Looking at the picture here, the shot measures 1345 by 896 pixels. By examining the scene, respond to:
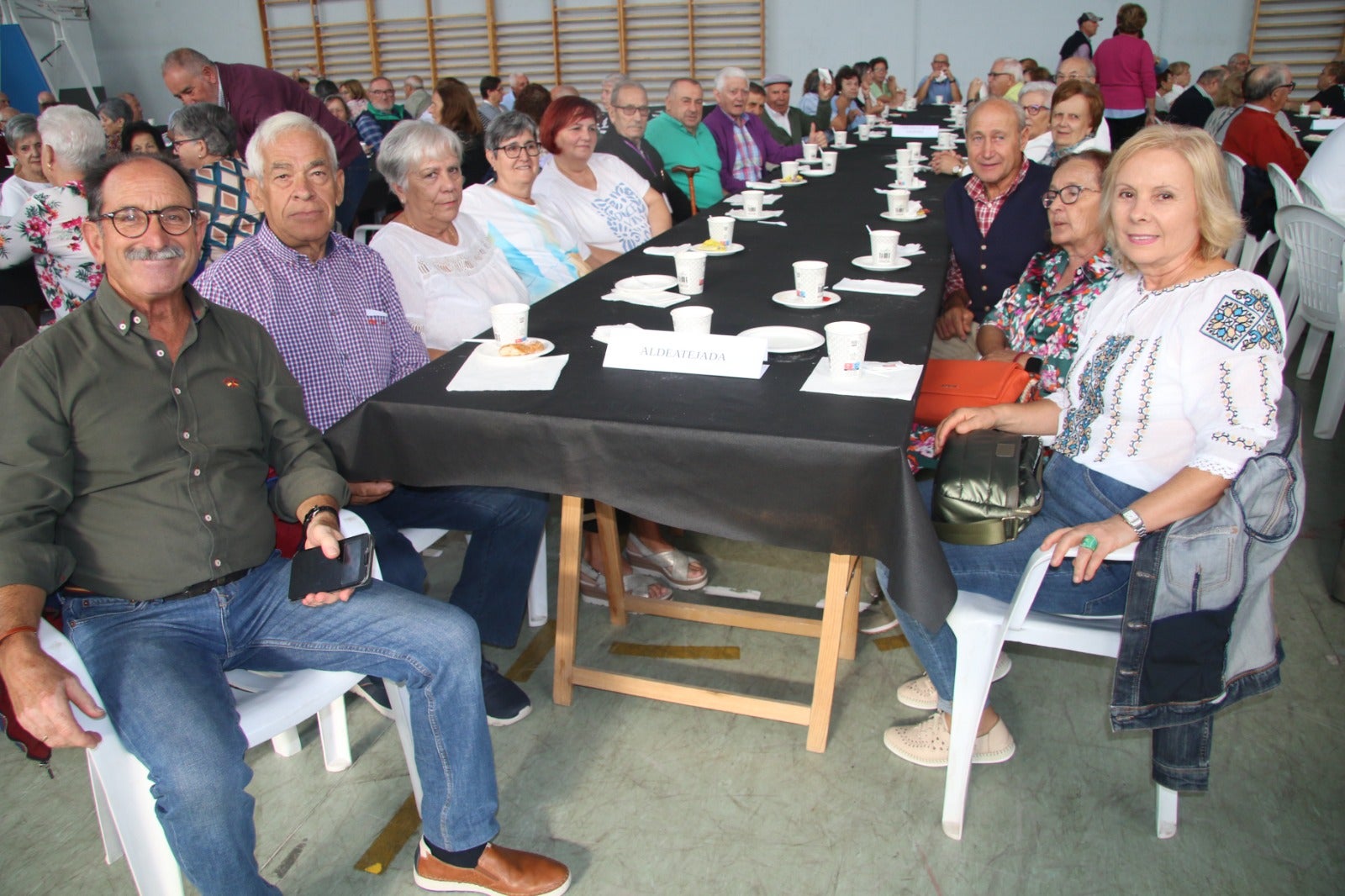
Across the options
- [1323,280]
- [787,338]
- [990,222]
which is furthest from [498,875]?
[1323,280]

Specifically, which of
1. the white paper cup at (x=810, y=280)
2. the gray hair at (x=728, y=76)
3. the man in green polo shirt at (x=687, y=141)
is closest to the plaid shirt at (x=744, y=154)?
the gray hair at (x=728, y=76)

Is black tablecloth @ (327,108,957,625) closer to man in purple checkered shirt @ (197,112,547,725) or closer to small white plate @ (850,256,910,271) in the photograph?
man in purple checkered shirt @ (197,112,547,725)

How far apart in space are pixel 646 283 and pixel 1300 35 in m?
10.4

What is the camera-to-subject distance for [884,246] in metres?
2.47

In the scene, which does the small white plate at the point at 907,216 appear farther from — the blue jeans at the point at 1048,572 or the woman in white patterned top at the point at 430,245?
the blue jeans at the point at 1048,572

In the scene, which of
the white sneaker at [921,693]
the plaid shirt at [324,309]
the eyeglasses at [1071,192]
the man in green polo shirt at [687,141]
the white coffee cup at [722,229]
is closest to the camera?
the plaid shirt at [324,309]

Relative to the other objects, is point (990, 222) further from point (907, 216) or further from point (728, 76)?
point (728, 76)

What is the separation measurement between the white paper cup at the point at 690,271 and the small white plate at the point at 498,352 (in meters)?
0.48

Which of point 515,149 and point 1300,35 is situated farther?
point 1300,35

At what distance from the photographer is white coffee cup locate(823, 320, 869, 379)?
1.56 meters

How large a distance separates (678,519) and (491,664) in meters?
0.80

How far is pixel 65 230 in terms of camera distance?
303cm

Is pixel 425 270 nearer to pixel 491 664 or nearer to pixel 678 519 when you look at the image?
pixel 491 664

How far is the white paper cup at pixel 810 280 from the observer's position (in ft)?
6.75
